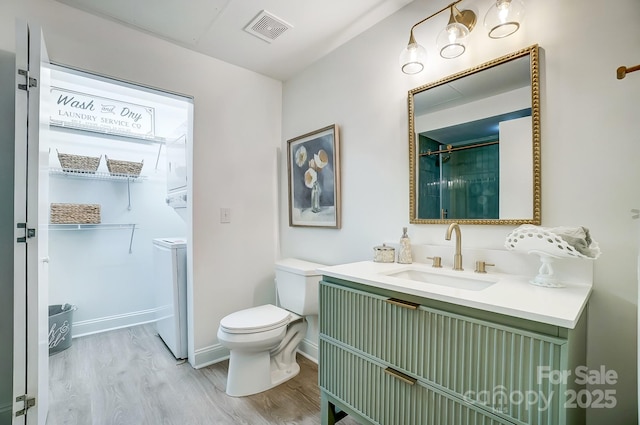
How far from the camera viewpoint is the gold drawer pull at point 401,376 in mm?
1167

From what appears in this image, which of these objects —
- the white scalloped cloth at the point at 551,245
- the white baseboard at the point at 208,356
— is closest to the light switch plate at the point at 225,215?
the white baseboard at the point at 208,356

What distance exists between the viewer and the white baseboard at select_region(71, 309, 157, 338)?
9.19 feet

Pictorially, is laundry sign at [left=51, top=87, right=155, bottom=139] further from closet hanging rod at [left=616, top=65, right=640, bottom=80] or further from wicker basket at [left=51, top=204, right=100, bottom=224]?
closet hanging rod at [left=616, top=65, right=640, bottom=80]

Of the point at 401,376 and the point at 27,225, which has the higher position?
the point at 27,225

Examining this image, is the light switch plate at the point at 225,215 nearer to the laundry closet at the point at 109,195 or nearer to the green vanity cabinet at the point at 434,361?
the laundry closet at the point at 109,195

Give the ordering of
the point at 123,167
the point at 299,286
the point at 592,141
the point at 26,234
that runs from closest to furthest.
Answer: the point at 592,141 < the point at 26,234 < the point at 299,286 < the point at 123,167

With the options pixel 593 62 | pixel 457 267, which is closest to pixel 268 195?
pixel 457 267

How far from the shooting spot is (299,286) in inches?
82.5

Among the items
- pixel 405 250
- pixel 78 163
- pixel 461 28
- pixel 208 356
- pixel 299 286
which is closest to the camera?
pixel 461 28

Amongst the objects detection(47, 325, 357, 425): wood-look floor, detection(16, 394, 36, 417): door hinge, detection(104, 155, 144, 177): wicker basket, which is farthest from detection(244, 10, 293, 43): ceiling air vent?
detection(47, 325, 357, 425): wood-look floor

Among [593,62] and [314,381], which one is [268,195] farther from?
[593,62]

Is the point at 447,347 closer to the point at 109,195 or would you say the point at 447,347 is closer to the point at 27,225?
the point at 27,225

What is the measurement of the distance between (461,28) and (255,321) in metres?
1.98

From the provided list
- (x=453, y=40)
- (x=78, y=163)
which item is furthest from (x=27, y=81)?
(x=453, y=40)
